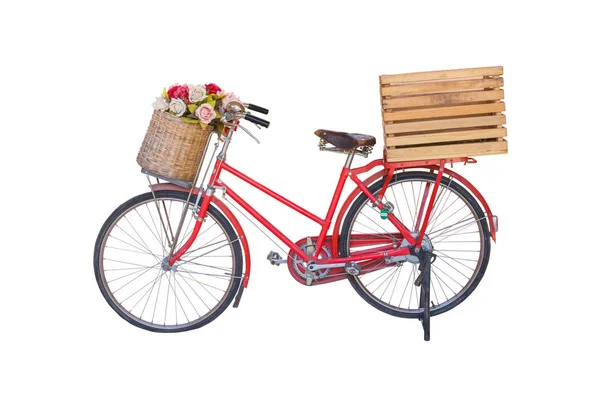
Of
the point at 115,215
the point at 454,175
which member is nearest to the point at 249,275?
the point at 115,215

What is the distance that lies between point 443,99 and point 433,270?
127 centimetres

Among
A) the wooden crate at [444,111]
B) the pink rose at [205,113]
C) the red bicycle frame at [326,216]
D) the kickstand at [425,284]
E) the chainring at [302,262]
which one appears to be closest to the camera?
the pink rose at [205,113]

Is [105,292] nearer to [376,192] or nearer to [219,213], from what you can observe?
[219,213]

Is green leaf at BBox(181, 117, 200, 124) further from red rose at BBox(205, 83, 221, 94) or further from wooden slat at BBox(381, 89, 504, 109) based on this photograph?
wooden slat at BBox(381, 89, 504, 109)

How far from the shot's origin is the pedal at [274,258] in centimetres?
512

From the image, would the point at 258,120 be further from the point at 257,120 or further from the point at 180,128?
the point at 180,128

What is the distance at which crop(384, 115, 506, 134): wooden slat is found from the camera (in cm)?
473

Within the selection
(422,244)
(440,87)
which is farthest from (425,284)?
(440,87)

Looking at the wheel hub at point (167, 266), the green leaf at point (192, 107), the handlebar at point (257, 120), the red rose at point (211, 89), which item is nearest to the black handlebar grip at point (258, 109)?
the handlebar at point (257, 120)

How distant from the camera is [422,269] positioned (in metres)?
5.05

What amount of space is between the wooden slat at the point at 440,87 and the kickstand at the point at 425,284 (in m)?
1.09

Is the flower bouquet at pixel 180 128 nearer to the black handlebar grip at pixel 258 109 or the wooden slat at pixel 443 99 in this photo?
the black handlebar grip at pixel 258 109

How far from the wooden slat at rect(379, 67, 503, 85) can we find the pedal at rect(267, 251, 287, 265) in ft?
4.50

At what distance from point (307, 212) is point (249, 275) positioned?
59cm
